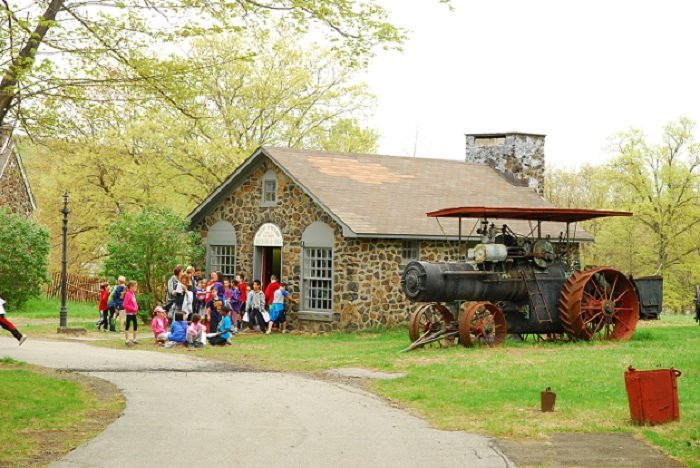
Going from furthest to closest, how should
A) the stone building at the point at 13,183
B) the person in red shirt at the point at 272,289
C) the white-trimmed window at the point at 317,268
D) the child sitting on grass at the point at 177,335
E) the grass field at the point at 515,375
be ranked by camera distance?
the stone building at the point at 13,183
the person in red shirt at the point at 272,289
the white-trimmed window at the point at 317,268
the child sitting on grass at the point at 177,335
the grass field at the point at 515,375

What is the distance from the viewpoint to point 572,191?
64.8m

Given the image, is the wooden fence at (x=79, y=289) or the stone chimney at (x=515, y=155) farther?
the wooden fence at (x=79, y=289)

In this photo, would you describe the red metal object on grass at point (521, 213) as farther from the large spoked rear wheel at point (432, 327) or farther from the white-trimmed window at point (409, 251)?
the white-trimmed window at point (409, 251)

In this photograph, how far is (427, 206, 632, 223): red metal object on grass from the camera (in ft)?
65.6

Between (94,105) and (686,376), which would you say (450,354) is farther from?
(94,105)

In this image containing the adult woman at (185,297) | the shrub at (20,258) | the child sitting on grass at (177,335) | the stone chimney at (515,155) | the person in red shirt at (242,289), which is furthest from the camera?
the shrub at (20,258)

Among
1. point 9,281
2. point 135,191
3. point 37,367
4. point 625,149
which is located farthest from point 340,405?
point 625,149

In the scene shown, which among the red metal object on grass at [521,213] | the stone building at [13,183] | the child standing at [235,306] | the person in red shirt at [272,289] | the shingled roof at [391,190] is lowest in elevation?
the child standing at [235,306]

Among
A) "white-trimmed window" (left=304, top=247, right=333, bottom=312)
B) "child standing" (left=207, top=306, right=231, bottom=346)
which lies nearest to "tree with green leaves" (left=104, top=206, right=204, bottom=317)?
"white-trimmed window" (left=304, top=247, right=333, bottom=312)

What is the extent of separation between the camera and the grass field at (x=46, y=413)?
1032 centimetres

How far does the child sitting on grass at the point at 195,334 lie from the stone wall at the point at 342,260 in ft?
16.5

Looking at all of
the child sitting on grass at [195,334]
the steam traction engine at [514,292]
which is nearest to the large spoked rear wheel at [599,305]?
the steam traction engine at [514,292]

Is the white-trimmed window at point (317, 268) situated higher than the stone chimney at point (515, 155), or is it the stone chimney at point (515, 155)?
the stone chimney at point (515, 155)

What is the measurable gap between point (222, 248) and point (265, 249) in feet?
5.04
